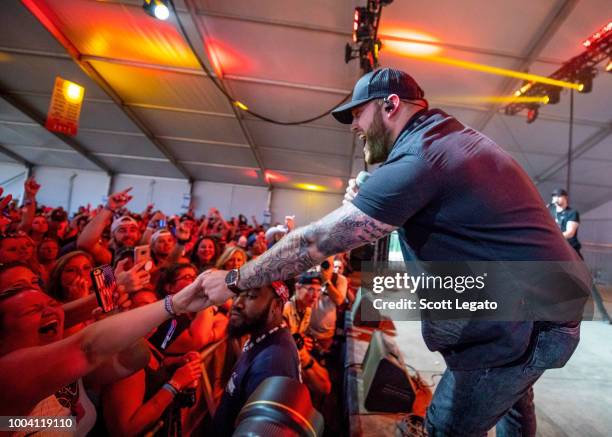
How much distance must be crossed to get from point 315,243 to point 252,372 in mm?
945

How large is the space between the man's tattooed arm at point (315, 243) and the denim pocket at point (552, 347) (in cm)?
76

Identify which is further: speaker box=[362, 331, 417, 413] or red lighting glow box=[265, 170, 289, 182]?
red lighting glow box=[265, 170, 289, 182]

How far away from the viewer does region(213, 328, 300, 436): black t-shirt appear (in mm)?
1647

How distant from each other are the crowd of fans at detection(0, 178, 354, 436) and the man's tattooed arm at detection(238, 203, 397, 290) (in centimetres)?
31

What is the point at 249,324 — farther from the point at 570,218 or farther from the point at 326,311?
the point at 570,218

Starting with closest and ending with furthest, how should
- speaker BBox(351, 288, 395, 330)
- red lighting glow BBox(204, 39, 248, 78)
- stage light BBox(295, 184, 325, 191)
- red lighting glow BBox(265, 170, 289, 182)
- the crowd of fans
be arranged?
the crowd of fans < speaker BBox(351, 288, 395, 330) < red lighting glow BBox(204, 39, 248, 78) < red lighting glow BBox(265, 170, 289, 182) < stage light BBox(295, 184, 325, 191)

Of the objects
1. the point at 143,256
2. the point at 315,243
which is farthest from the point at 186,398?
the point at 315,243

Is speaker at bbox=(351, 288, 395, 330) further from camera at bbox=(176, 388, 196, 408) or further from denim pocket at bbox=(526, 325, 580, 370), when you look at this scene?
denim pocket at bbox=(526, 325, 580, 370)

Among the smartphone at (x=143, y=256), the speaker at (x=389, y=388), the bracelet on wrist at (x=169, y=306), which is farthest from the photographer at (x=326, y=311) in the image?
the bracelet on wrist at (x=169, y=306)

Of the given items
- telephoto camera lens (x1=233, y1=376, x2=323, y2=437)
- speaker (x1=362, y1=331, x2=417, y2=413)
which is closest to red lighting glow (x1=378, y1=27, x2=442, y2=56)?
speaker (x1=362, y1=331, x2=417, y2=413)

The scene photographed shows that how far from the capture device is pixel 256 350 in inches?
74.1

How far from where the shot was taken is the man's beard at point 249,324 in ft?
6.73

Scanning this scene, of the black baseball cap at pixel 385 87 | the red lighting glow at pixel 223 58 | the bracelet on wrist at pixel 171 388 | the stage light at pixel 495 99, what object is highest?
the red lighting glow at pixel 223 58

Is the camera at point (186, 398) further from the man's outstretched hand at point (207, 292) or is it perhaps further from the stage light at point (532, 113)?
the stage light at point (532, 113)
